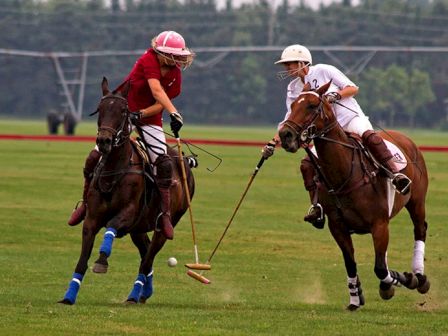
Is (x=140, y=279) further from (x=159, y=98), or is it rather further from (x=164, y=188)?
(x=159, y=98)

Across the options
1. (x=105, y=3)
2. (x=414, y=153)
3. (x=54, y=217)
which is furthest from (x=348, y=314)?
(x=105, y=3)

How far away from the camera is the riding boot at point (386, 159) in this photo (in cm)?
1271

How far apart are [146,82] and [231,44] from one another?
3699 inches

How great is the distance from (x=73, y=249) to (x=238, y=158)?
81.5 feet

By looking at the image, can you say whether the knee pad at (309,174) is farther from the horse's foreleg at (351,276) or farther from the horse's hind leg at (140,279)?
the horse's hind leg at (140,279)

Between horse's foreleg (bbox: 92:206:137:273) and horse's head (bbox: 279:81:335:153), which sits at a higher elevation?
horse's head (bbox: 279:81:335:153)

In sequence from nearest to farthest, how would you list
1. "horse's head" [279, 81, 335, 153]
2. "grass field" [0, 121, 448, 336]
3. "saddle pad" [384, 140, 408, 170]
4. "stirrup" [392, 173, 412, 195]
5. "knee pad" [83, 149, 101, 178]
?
"grass field" [0, 121, 448, 336]
"horse's head" [279, 81, 335, 153]
"knee pad" [83, 149, 101, 178]
"stirrup" [392, 173, 412, 195]
"saddle pad" [384, 140, 408, 170]

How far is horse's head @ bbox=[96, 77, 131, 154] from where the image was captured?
12.0 m

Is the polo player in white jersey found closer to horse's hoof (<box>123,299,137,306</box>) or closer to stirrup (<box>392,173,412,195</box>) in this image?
stirrup (<box>392,173,412,195</box>)

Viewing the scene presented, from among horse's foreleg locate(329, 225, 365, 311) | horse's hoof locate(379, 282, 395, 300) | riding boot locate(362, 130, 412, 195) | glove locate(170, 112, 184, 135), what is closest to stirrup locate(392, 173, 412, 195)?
riding boot locate(362, 130, 412, 195)

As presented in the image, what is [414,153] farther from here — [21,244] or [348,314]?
[21,244]

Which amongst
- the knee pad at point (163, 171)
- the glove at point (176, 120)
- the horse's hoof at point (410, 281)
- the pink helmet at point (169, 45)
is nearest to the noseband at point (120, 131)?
the glove at point (176, 120)

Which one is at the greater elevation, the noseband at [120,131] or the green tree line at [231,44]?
the noseband at [120,131]

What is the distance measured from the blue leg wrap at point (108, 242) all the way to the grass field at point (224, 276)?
0.51 metres
